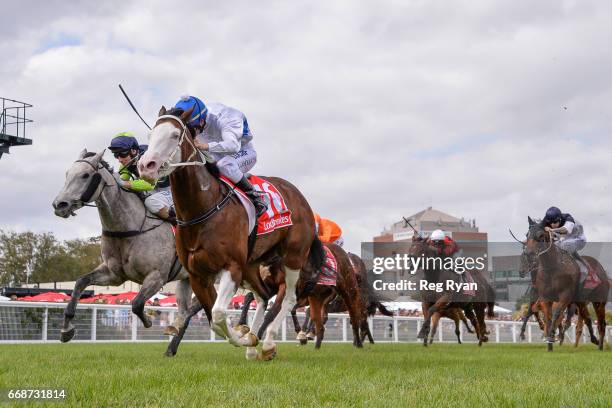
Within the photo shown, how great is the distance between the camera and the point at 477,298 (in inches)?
647

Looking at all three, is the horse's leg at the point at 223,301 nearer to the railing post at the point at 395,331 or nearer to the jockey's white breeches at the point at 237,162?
the jockey's white breeches at the point at 237,162

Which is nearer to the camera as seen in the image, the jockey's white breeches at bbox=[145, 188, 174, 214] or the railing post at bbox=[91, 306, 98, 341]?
the jockey's white breeches at bbox=[145, 188, 174, 214]

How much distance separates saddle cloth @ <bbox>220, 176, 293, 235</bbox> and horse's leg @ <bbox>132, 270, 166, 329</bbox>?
6.60 feet

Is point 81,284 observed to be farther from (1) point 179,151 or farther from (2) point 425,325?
(2) point 425,325

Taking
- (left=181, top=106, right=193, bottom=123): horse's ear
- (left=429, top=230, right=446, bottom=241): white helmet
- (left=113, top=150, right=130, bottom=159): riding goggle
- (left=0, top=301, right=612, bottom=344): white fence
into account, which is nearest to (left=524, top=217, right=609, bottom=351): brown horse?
(left=429, top=230, right=446, bottom=241): white helmet

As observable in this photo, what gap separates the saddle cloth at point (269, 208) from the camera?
7070 mm

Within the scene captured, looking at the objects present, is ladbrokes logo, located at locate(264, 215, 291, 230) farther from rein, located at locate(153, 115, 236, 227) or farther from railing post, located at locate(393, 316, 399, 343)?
railing post, located at locate(393, 316, 399, 343)

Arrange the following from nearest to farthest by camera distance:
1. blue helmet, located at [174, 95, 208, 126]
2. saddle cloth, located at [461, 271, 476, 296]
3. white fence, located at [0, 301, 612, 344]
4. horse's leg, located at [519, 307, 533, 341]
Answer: blue helmet, located at [174, 95, 208, 126]
white fence, located at [0, 301, 612, 344]
saddle cloth, located at [461, 271, 476, 296]
horse's leg, located at [519, 307, 533, 341]

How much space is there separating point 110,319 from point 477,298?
27.5 ft

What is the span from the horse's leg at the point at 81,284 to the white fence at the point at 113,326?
691cm

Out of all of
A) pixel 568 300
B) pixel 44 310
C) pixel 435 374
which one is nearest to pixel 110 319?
pixel 44 310

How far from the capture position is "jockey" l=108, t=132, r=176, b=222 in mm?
8922

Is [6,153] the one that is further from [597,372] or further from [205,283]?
[597,372]

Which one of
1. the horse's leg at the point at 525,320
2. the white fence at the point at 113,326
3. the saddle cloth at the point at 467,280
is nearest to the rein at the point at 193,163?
the white fence at the point at 113,326
